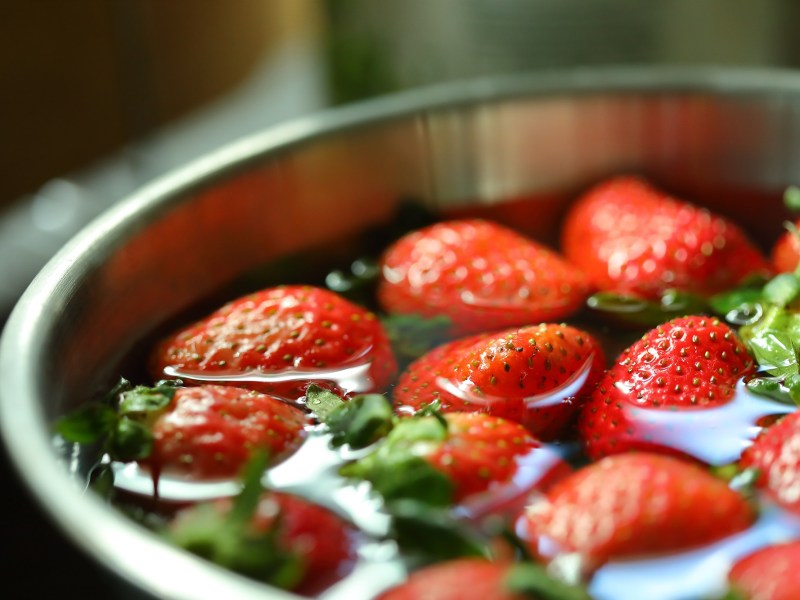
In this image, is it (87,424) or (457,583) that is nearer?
(457,583)

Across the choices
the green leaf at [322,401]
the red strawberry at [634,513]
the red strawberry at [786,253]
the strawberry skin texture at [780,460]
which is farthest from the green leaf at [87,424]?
the red strawberry at [786,253]

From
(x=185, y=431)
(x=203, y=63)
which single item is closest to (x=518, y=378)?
(x=185, y=431)

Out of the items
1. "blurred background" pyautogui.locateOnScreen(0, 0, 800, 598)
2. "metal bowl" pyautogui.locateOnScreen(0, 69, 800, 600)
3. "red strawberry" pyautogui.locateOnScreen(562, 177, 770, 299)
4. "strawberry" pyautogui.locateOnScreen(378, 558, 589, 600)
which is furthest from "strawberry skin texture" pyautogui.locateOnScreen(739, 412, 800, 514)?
"blurred background" pyautogui.locateOnScreen(0, 0, 800, 598)

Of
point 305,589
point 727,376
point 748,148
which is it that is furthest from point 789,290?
point 305,589

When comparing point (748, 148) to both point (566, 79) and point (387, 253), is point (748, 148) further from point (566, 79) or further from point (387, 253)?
point (387, 253)

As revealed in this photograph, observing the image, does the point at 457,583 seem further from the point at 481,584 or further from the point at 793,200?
the point at 793,200

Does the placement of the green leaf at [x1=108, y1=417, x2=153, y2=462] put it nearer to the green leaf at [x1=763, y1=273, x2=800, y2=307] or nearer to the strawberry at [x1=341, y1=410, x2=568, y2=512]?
the strawberry at [x1=341, y1=410, x2=568, y2=512]

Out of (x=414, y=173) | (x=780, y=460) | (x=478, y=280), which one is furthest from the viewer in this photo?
(x=414, y=173)
